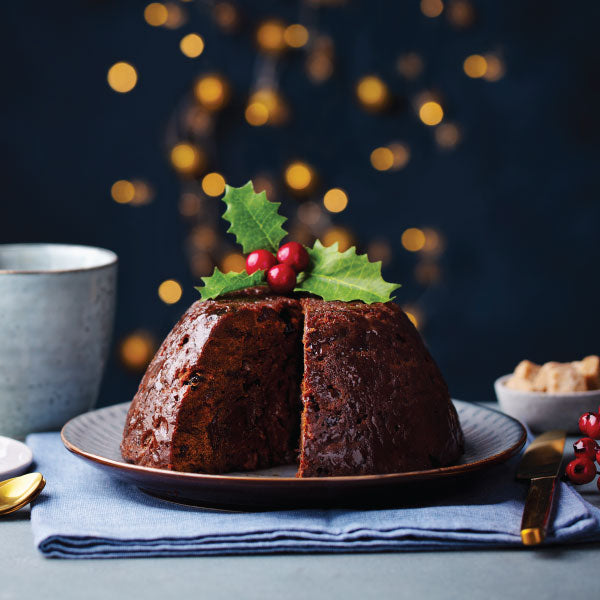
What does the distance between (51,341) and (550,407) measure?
3.91 ft

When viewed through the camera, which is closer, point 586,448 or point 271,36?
point 586,448

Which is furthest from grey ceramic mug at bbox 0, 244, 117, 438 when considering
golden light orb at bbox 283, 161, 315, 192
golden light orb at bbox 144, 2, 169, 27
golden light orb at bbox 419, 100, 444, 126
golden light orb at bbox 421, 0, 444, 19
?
golden light orb at bbox 421, 0, 444, 19

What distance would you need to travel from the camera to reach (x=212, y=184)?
3.66 m

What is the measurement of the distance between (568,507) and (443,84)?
2.51 metres

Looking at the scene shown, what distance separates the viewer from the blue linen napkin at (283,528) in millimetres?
1375

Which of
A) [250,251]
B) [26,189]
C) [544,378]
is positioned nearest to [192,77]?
[26,189]

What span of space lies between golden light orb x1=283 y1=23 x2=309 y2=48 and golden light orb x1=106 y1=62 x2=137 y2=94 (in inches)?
25.6

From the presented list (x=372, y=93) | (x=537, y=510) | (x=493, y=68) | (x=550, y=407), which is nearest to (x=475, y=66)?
(x=493, y=68)

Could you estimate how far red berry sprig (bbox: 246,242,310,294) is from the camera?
1810 millimetres

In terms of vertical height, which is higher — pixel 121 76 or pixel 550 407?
pixel 121 76

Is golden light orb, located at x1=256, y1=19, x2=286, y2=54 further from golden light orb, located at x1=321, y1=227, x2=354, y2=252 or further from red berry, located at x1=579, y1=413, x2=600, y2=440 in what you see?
red berry, located at x1=579, y1=413, x2=600, y2=440

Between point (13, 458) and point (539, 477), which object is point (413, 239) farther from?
point (13, 458)

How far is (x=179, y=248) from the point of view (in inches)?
144

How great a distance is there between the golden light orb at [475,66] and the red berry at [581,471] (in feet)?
7.65
